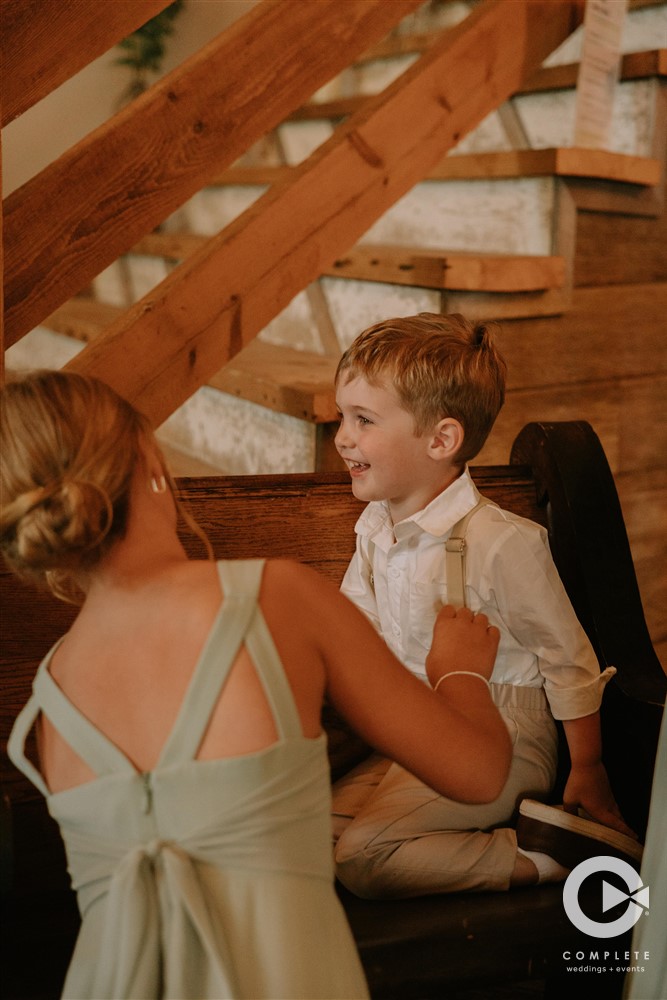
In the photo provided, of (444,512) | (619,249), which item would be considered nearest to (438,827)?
(444,512)

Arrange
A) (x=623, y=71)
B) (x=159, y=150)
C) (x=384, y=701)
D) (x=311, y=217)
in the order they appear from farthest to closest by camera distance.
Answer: (x=623, y=71), (x=311, y=217), (x=159, y=150), (x=384, y=701)

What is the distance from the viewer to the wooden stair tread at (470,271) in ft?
7.04

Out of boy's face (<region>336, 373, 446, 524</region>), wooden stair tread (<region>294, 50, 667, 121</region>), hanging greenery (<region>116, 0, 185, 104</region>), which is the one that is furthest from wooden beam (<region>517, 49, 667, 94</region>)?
hanging greenery (<region>116, 0, 185, 104</region>)

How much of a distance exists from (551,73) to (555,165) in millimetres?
489

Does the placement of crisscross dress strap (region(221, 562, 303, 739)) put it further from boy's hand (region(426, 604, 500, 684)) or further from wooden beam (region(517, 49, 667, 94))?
wooden beam (region(517, 49, 667, 94))

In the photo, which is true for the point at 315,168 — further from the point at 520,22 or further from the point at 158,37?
the point at 158,37

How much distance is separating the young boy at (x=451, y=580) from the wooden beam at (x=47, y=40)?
0.58m

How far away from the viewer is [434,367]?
4.68ft

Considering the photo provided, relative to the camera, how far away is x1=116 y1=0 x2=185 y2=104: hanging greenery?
139 inches

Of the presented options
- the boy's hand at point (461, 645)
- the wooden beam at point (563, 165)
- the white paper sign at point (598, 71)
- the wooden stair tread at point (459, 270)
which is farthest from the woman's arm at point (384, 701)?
the white paper sign at point (598, 71)

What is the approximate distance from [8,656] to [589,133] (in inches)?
69.5

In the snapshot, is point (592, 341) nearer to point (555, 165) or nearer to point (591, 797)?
point (555, 165)

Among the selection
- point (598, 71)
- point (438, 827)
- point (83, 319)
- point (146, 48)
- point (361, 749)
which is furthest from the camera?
point (146, 48)

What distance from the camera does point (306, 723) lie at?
0.99 m
